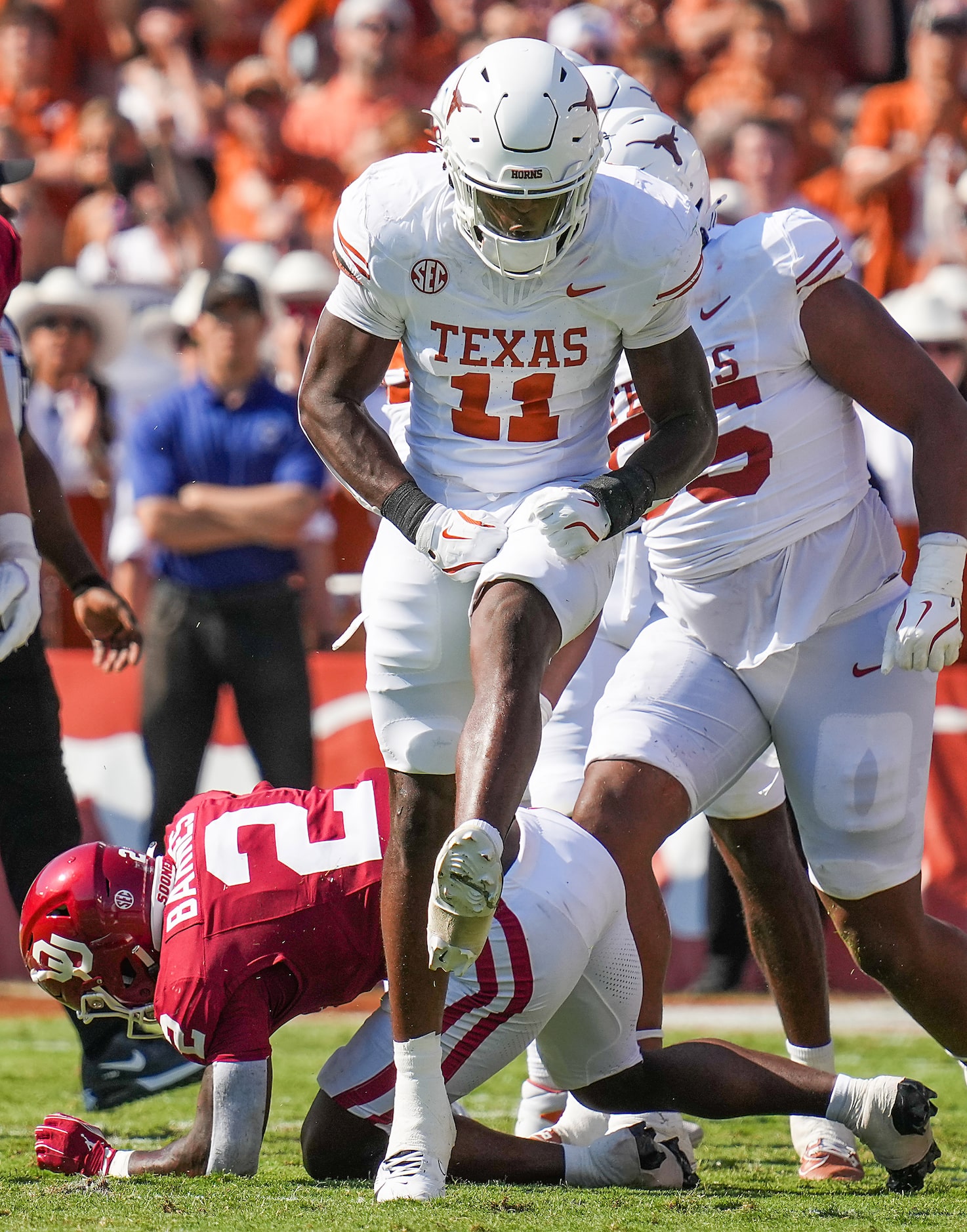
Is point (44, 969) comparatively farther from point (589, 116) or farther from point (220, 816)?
point (589, 116)

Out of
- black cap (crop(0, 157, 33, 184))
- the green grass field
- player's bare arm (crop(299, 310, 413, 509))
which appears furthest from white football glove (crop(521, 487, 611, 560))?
black cap (crop(0, 157, 33, 184))

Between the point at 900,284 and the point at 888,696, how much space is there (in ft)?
17.3

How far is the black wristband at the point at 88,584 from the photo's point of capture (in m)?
4.82

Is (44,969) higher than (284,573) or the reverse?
the reverse

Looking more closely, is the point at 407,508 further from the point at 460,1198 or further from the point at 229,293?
the point at 229,293

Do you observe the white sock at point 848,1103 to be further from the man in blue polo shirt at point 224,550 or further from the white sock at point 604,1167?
the man in blue polo shirt at point 224,550

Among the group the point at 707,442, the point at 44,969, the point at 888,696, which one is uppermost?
the point at 707,442

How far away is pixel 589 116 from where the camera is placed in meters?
3.29

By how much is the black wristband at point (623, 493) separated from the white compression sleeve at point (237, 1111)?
1.26 metres

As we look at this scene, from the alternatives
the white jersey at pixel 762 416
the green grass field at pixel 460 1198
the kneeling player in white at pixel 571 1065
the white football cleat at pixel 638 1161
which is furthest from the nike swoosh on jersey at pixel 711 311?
the green grass field at pixel 460 1198

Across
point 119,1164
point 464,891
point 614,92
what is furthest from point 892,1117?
point 614,92

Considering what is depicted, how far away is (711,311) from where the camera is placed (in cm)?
393

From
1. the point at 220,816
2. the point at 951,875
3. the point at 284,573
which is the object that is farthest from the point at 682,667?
the point at 951,875

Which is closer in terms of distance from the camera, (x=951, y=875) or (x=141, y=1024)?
(x=141, y=1024)
